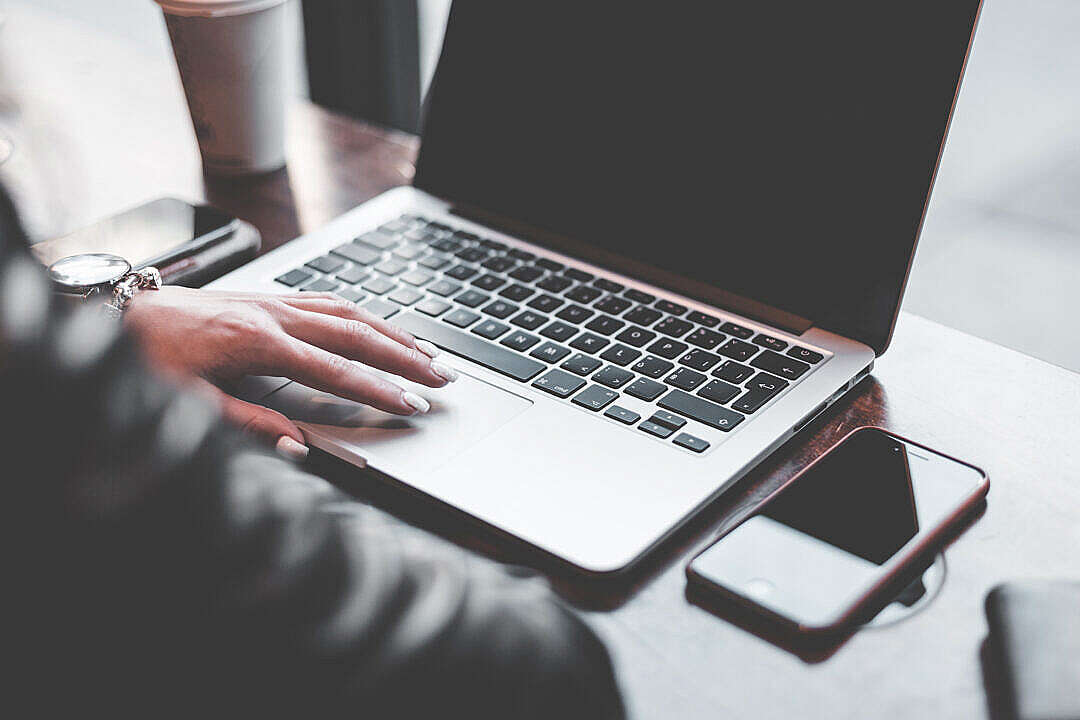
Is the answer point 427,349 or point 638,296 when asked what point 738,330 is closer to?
point 638,296

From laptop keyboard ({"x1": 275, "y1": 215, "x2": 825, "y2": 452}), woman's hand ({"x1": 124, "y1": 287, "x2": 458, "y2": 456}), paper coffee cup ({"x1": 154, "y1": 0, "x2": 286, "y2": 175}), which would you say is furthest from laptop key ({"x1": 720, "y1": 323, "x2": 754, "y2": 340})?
paper coffee cup ({"x1": 154, "y1": 0, "x2": 286, "y2": 175})

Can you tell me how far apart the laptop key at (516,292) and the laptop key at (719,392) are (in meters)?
0.18

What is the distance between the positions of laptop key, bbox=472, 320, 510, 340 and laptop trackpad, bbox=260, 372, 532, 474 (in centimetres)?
5

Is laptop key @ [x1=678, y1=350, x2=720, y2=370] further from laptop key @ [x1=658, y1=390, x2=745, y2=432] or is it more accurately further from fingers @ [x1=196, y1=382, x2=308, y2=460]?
fingers @ [x1=196, y1=382, x2=308, y2=460]

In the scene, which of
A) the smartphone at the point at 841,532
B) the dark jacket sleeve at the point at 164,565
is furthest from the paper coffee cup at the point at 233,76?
the dark jacket sleeve at the point at 164,565

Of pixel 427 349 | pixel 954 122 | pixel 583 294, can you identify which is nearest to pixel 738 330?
pixel 583 294

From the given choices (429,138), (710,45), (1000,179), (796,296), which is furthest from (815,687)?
(1000,179)

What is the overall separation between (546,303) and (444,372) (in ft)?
0.44

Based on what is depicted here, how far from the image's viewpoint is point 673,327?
0.74 meters

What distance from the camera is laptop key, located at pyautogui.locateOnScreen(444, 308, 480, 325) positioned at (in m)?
0.77

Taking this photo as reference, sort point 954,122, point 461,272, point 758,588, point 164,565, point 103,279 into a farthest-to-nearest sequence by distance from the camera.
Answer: point 954,122 → point 461,272 → point 103,279 → point 758,588 → point 164,565

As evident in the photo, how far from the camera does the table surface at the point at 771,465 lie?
1.62 ft

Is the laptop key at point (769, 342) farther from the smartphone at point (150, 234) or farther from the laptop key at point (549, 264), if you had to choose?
the smartphone at point (150, 234)

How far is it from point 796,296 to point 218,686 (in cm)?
59
